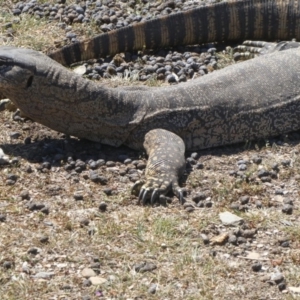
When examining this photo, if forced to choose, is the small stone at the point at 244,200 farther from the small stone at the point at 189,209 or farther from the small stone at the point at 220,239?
the small stone at the point at 220,239

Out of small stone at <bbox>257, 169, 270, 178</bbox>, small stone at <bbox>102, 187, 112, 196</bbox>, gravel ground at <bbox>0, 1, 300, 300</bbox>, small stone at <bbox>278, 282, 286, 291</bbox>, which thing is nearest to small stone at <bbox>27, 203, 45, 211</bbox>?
gravel ground at <bbox>0, 1, 300, 300</bbox>

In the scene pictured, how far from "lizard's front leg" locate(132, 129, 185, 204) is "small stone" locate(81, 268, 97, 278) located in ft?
3.85

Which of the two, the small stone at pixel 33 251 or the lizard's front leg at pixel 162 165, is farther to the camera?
the lizard's front leg at pixel 162 165

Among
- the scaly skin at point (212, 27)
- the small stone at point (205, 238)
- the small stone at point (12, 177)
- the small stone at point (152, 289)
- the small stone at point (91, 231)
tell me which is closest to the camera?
the small stone at point (152, 289)

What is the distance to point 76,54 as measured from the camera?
10.7 m

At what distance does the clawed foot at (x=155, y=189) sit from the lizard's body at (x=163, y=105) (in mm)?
279

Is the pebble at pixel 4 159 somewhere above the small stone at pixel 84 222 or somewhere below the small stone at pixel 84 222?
above

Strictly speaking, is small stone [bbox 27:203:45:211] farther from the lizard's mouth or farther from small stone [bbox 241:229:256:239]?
small stone [bbox 241:229:256:239]

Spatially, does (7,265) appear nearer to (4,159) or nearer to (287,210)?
(4,159)

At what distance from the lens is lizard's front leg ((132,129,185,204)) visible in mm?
8008

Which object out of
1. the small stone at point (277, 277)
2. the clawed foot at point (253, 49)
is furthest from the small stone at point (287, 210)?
the clawed foot at point (253, 49)

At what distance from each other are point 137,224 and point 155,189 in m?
0.56

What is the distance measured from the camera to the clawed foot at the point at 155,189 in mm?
7961

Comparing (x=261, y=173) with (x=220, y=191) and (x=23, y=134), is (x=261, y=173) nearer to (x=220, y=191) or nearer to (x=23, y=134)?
(x=220, y=191)
